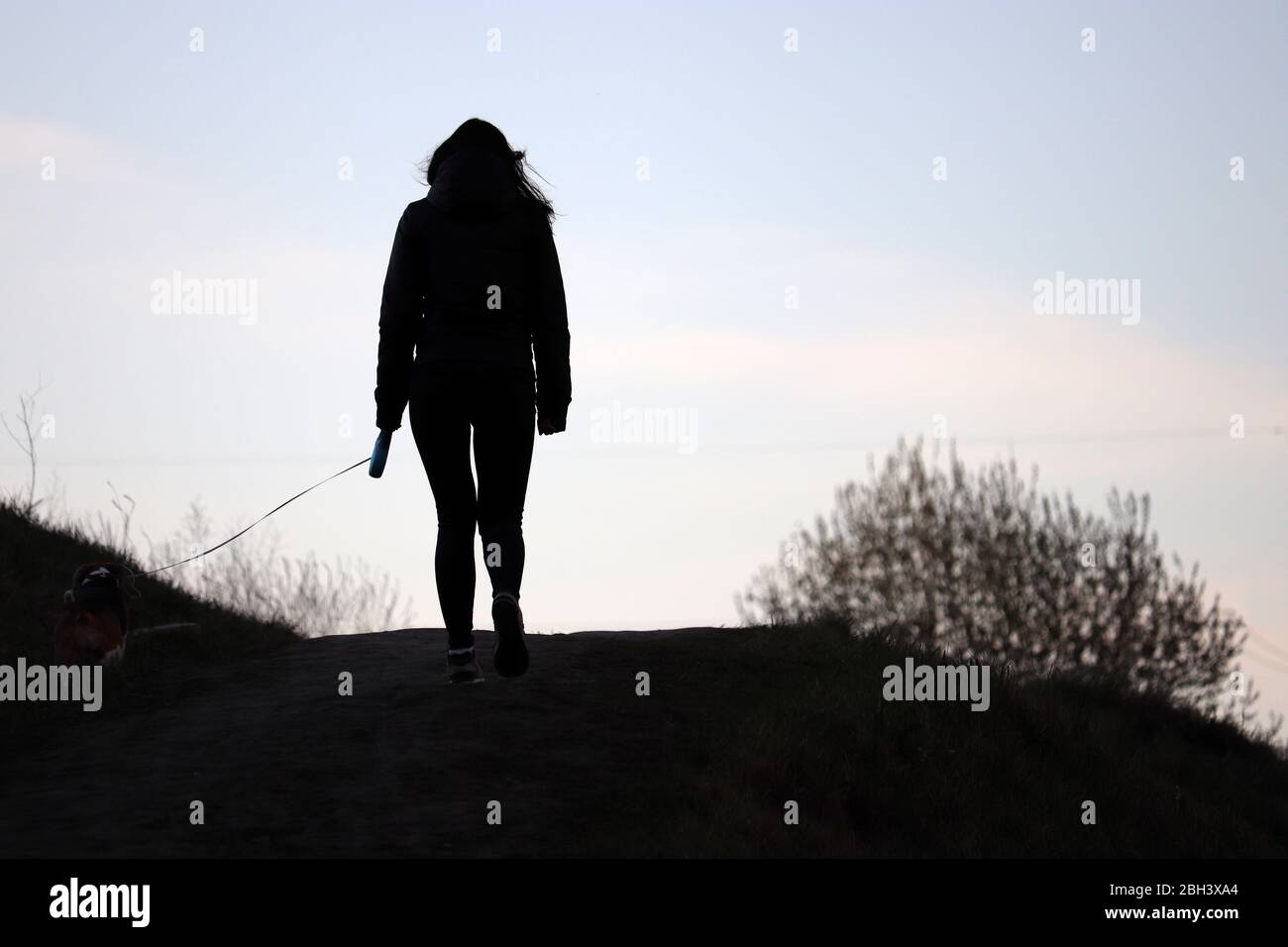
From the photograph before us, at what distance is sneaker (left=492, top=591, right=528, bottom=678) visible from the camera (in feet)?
22.9

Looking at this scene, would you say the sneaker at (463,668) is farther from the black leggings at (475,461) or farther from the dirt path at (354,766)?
the black leggings at (475,461)

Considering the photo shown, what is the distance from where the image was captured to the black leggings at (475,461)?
6887 mm

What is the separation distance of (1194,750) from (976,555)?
520 inches

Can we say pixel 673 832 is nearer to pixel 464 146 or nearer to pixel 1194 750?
pixel 464 146

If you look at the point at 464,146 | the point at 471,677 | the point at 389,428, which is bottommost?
the point at 471,677

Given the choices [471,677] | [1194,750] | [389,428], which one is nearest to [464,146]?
[389,428]

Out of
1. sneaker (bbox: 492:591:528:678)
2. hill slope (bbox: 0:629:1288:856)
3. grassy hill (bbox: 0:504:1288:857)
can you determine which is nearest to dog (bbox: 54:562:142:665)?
grassy hill (bbox: 0:504:1288:857)

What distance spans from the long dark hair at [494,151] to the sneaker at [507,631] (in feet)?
6.33

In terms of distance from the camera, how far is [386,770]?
646 cm

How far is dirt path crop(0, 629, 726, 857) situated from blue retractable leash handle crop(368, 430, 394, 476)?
4.14 feet

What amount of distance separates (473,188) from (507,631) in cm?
216

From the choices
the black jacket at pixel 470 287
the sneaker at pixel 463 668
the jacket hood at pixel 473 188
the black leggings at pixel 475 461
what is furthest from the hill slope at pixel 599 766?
the jacket hood at pixel 473 188

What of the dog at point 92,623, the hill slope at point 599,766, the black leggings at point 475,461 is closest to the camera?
the hill slope at point 599,766

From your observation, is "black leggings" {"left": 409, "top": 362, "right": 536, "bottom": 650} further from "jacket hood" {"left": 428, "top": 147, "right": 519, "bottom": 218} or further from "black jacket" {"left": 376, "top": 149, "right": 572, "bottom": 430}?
"jacket hood" {"left": 428, "top": 147, "right": 519, "bottom": 218}
